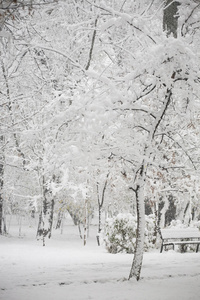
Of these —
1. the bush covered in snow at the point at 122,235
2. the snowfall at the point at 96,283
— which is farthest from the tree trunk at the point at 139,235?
the bush covered in snow at the point at 122,235

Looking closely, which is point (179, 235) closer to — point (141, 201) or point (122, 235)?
point (122, 235)

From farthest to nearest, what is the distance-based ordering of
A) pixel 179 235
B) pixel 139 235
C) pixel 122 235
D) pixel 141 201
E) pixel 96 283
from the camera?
1. pixel 179 235
2. pixel 122 235
3. pixel 141 201
4. pixel 139 235
5. pixel 96 283

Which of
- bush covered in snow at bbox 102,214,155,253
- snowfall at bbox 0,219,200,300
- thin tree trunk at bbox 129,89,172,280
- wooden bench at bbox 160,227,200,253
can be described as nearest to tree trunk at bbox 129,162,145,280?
thin tree trunk at bbox 129,89,172,280

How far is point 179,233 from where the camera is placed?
1053cm

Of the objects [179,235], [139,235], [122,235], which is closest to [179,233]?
[179,235]

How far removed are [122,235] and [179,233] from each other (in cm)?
236

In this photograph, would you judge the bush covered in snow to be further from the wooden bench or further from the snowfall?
the snowfall

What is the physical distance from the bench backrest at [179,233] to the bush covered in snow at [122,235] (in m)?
0.74

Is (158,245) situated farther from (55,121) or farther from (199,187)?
(55,121)

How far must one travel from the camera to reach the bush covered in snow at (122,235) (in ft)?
33.6

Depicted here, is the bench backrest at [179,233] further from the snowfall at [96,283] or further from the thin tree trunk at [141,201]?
the thin tree trunk at [141,201]

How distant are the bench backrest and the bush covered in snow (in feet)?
2.42

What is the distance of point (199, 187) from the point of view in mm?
11578

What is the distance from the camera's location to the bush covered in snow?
33.6ft
